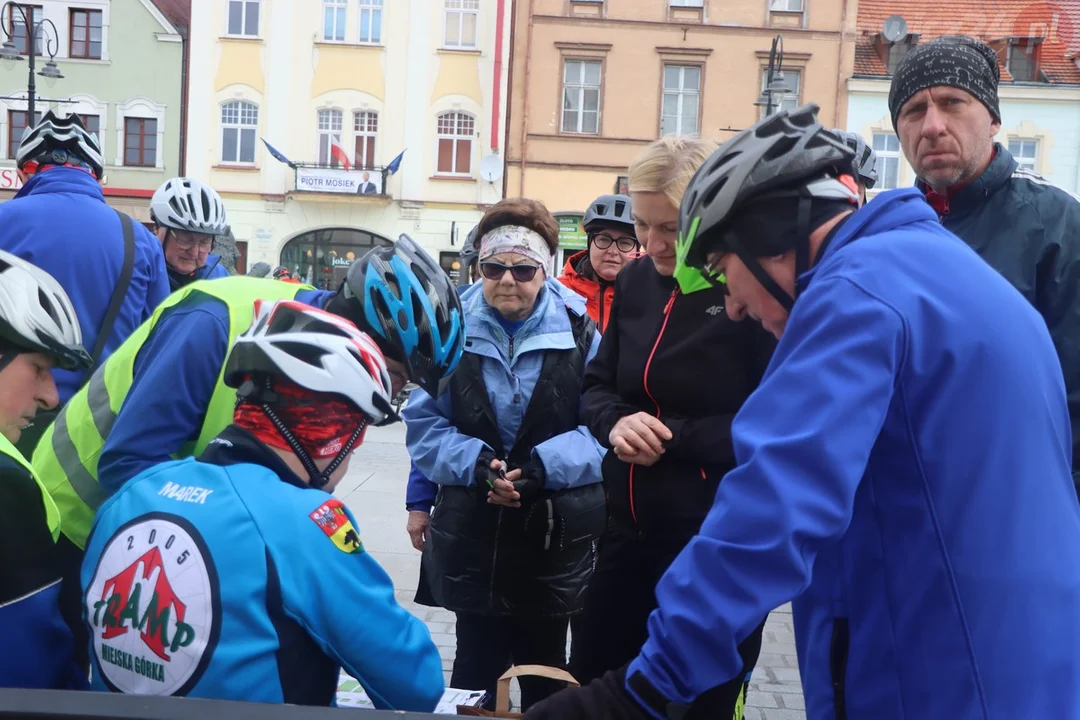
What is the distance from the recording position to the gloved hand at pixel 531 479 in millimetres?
3504

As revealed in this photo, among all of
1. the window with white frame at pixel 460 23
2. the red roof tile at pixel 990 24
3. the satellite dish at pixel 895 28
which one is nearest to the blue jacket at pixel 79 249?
the window with white frame at pixel 460 23

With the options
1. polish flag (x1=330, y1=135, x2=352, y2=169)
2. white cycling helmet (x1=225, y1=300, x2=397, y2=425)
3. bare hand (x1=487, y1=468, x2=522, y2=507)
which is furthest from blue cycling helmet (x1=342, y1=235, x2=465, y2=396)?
polish flag (x1=330, y1=135, x2=352, y2=169)

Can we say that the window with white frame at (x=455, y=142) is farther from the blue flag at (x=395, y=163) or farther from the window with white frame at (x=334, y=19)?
the window with white frame at (x=334, y=19)

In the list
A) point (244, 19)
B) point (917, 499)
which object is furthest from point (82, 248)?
point (244, 19)

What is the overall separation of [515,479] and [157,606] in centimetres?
183

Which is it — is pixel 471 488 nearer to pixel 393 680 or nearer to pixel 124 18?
pixel 393 680

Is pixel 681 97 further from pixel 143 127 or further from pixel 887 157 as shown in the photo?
pixel 143 127

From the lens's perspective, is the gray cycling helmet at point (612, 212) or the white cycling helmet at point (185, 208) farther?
the white cycling helmet at point (185, 208)

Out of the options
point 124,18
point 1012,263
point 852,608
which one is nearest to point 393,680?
point 852,608

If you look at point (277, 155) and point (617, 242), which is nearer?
point (617, 242)

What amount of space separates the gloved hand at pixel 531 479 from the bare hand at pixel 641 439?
642mm

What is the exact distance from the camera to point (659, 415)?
305cm

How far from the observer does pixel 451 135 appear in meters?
27.9

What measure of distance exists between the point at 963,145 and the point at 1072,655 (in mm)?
1812
